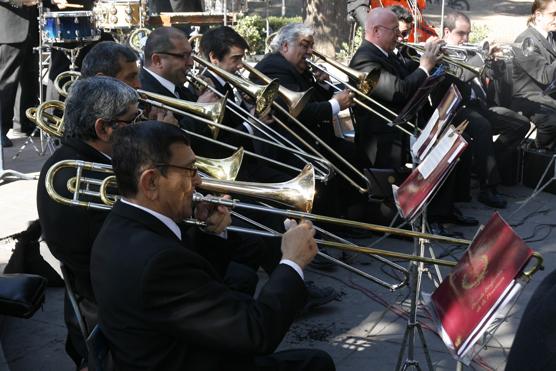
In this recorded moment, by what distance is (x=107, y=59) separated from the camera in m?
4.10

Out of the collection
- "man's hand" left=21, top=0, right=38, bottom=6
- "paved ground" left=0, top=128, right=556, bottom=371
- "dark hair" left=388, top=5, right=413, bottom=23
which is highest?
"man's hand" left=21, top=0, right=38, bottom=6

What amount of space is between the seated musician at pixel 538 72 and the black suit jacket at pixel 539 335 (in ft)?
19.2

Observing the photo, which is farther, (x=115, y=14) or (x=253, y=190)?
(x=115, y=14)

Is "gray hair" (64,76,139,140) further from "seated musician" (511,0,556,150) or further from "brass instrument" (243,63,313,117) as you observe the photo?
"seated musician" (511,0,556,150)

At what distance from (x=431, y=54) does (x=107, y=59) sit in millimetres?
3168

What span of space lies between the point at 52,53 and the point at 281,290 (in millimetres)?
6163

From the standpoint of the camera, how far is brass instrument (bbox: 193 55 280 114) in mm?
5023

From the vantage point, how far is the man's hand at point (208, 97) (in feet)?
15.9

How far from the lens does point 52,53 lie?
7.99 m

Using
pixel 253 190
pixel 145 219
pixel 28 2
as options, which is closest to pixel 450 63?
pixel 253 190

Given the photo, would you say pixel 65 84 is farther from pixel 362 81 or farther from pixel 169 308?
pixel 169 308

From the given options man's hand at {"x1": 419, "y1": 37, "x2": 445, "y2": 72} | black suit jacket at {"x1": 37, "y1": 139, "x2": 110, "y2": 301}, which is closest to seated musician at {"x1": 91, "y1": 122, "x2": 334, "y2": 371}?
black suit jacket at {"x1": 37, "y1": 139, "x2": 110, "y2": 301}

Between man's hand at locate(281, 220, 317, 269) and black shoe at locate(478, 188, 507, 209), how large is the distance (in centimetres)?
444

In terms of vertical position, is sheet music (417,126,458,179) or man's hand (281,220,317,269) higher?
sheet music (417,126,458,179)
